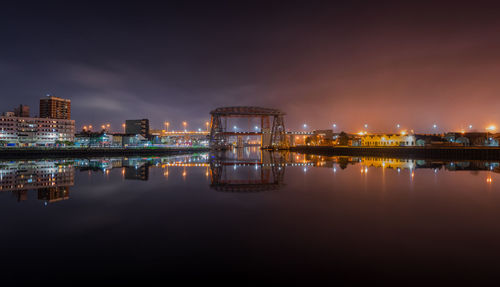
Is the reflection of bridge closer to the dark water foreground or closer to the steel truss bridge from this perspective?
the dark water foreground

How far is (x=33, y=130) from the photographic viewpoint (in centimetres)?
8325

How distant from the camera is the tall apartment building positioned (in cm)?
13288

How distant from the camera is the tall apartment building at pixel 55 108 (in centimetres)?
13288

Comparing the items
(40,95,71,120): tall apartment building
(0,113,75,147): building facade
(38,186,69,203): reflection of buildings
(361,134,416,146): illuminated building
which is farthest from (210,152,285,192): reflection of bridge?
(40,95,71,120): tall apartment building

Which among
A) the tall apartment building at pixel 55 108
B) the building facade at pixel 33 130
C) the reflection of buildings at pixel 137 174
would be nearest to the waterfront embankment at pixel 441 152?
the reflection of buildings at pixel 137 174

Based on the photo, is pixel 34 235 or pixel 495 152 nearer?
pixel 34 235

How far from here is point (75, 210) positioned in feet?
21.9

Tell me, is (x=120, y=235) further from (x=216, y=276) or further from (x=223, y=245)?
(x=216, y=276)

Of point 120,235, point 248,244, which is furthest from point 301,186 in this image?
point 120,235

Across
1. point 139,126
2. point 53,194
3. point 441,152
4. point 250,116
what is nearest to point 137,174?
point 53,194

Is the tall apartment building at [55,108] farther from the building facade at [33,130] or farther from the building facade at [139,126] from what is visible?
the building facade at [33,130]

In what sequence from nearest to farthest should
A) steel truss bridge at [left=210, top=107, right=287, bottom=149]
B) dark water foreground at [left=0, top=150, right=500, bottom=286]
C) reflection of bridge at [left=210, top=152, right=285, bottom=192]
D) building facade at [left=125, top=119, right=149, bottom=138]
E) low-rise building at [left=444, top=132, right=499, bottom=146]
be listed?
dark water foreground at [left=0, top=150, right=500, bottom=286]
reflection of bridge at [left=210, top=152, right=285, bottom=192]
low-rise building at [left=444, top=132, right=499, bottom=146]
steel truss bridge at [left=210, top=107, right=287, bottom=149]
building facade at [left=125, top=119, right=149, bottom=138]

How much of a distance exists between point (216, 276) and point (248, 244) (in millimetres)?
1085

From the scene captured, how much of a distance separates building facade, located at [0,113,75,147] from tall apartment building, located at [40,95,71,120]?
53.2 meters
